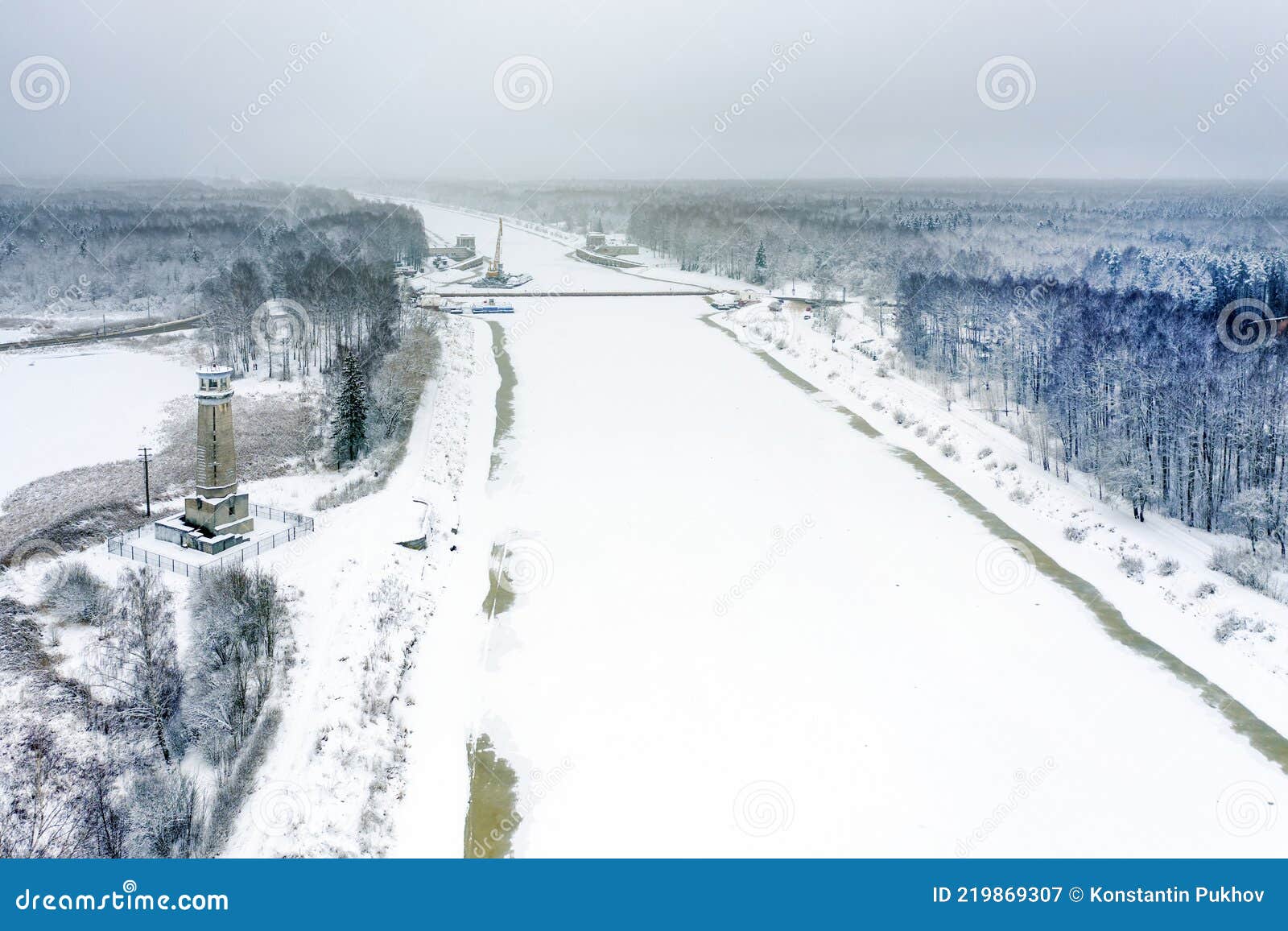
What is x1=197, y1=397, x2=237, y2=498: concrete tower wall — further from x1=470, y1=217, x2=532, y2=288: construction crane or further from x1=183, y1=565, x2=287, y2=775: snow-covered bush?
x1=470, y1=217, x2=532, y2=288: construction crane

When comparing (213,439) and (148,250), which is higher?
(148,250)

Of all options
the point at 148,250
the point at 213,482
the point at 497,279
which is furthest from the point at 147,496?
the point at 148,250

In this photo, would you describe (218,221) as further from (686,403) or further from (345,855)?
(345,855)

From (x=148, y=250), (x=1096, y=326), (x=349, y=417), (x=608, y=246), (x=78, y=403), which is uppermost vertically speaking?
(x=608, y=246)

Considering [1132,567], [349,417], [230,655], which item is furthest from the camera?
[349,417]

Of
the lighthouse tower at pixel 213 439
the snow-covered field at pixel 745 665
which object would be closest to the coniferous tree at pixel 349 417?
the snow-covered field at pixel 745 665

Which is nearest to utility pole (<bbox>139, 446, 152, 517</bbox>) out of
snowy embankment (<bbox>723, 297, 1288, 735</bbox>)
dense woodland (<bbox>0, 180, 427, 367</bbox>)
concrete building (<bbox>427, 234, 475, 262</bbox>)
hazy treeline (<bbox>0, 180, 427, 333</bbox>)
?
dense woodland (<bbox>0, 180, 427, 367</bbox>)

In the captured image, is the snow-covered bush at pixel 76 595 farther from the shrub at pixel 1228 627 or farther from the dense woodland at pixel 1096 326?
Result: the dense woodland at pixel 1096 326

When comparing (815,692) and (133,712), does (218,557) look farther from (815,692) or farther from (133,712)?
(815,692)
